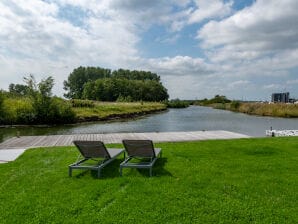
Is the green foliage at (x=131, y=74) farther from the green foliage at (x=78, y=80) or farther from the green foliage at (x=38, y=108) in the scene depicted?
the green foliage at (x=38, y=108)

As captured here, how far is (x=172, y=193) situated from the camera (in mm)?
4734

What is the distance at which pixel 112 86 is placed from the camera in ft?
252

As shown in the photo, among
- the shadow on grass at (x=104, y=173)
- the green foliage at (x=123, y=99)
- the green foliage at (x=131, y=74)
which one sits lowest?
the shadow on grass at (x=104, y=173)

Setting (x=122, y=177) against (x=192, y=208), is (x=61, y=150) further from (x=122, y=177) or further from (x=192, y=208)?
(x=192, y=208)

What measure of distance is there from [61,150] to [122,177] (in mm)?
3761

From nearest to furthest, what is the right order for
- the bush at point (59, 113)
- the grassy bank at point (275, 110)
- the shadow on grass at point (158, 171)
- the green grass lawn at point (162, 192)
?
the green grass lawn at point (162, 192) < the shadow on grass at point (158, 171) < the bush at point (59, 113) < the grassy bank at point (275, 110)

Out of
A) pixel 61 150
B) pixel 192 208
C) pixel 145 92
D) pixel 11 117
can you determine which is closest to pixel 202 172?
pixel 192 208

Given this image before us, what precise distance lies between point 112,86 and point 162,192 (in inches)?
2881

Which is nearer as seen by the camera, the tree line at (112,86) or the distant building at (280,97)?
the tree line at (112,86)

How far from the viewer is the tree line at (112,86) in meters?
76.4

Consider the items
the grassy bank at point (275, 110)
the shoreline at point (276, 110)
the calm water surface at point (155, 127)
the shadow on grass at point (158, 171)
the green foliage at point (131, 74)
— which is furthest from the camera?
the green foliage at point (131, 74)

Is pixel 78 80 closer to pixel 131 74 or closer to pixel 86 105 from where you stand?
pixel 131 74

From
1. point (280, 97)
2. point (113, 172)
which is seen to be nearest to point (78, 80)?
point (280, 97)

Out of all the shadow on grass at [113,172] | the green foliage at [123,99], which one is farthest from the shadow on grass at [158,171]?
the green foliage at [123,99]
